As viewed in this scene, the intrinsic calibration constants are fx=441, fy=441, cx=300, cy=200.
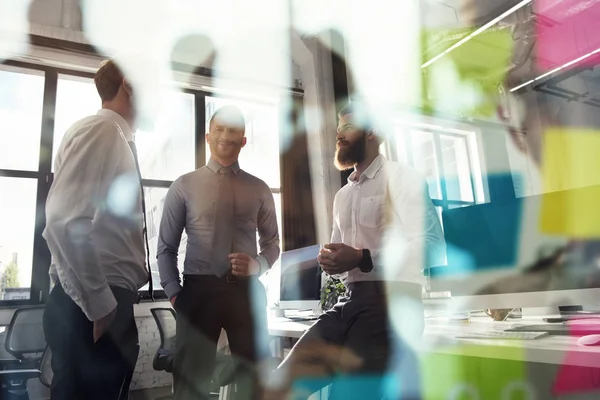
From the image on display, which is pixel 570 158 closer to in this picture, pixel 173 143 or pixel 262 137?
pixel 262 137

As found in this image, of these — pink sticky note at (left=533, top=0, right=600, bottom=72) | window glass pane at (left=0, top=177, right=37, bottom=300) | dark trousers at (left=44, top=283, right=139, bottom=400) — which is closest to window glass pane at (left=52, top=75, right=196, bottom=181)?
window glass pane at (left=0, top=177, right=37, bottom=300)

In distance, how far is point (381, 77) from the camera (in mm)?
5348

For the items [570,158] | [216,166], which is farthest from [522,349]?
[570,158]

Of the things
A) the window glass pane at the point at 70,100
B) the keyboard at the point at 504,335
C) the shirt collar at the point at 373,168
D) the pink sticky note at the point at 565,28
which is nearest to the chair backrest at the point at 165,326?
the window glass pane at the point at 70,100

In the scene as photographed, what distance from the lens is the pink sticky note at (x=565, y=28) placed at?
182 inches

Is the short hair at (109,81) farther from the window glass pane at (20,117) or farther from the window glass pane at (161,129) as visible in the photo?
the window glass pane at (20,117)

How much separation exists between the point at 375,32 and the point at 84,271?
4.84 m

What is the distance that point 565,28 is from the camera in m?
4.78

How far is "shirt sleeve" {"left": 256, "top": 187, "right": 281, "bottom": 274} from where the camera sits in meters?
2.00

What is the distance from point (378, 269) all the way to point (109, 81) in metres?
1.12

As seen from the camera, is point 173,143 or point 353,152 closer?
point 353,152

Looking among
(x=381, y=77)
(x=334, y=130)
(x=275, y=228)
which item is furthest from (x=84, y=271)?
(x=381, y=77)

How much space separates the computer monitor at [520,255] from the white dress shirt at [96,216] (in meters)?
1.19

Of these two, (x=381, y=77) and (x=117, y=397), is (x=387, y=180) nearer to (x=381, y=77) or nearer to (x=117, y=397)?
(x=117, y=397)
